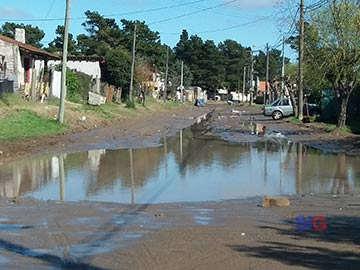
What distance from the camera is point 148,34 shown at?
11475 cm

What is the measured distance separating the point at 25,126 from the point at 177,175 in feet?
42.7

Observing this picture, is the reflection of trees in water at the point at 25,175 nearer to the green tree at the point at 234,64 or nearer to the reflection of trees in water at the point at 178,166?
the reflection of trees in water at the point at 178,166

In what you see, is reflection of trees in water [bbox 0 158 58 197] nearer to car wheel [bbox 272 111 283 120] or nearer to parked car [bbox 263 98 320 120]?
car wheel [bbox 272 111 283 120]

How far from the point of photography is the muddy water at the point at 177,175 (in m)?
13.1

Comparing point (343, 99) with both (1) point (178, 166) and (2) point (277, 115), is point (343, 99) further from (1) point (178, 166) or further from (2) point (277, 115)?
(2) point (277, 115)

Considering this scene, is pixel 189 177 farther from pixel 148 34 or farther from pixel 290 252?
pixel 148 34

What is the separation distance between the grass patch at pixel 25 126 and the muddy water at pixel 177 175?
4295 millimetres

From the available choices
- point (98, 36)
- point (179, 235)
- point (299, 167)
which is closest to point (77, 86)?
point (299, 167)

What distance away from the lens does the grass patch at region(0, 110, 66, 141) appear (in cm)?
2447

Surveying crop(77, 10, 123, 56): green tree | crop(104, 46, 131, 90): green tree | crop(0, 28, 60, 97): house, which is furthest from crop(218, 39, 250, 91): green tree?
crop(0, 28, 60, 97): house

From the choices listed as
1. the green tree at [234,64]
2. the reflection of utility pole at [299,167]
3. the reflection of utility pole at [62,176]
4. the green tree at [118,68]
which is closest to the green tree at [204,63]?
the green tree at [234,64]

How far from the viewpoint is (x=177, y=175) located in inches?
637

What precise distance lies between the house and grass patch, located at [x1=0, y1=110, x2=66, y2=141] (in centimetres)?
626

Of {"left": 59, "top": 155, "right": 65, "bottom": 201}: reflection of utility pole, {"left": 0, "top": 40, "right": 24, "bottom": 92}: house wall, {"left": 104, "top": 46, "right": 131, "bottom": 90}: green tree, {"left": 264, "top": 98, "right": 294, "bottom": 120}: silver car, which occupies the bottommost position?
{"left": 59, "top": 155, "right": 65, "bottom": 201}: reflection of utility pole
